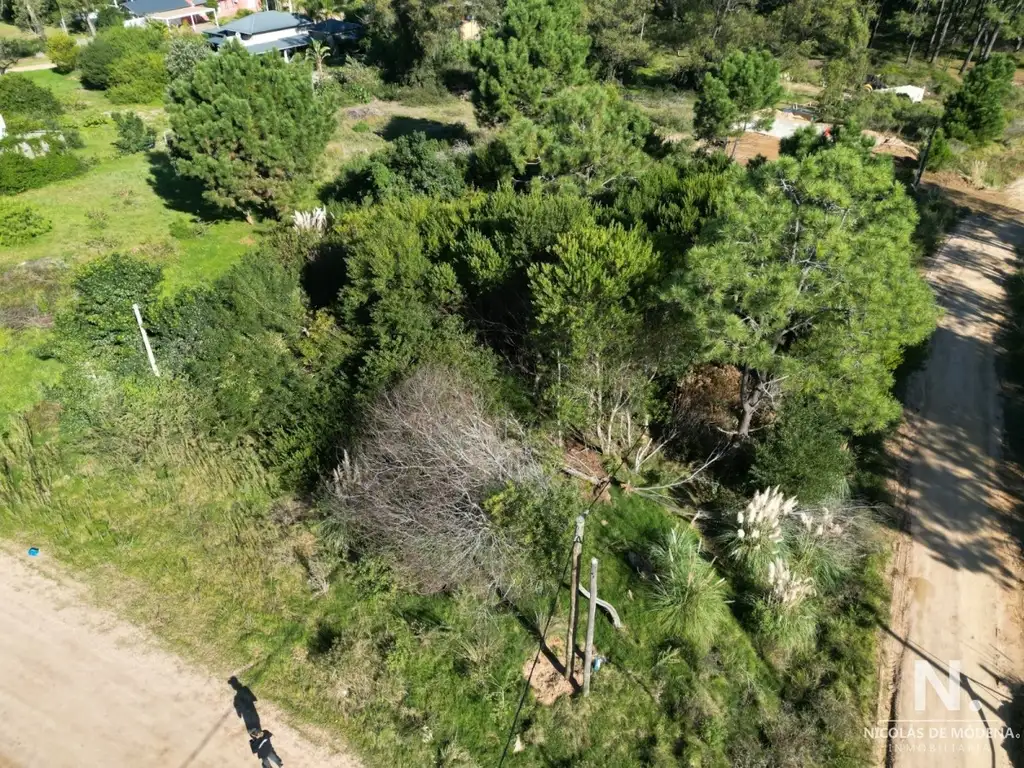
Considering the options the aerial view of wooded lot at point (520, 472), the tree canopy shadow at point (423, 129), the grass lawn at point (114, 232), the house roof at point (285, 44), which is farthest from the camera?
the house roof at point (285, 44)

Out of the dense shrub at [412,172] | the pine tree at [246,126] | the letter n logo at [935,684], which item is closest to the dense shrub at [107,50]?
the pine tree at [246,126]

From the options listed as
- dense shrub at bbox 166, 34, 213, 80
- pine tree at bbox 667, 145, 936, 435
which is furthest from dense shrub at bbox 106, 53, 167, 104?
pine tree at bbox 667, 145, 936, 435

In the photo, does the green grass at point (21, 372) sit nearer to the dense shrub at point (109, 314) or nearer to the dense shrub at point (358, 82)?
the dense shrub at point (109, 314)

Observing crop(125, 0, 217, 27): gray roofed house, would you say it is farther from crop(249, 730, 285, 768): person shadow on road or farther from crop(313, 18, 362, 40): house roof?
crop(249, 730, 285, 768): person shadow on road

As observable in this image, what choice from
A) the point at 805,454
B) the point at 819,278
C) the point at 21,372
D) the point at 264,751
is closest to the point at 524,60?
the point at 819,278

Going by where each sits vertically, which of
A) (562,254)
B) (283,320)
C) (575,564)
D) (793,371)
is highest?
(562,254)

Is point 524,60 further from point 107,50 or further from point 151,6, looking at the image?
point 151,6

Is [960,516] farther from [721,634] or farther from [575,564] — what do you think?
[575,564]

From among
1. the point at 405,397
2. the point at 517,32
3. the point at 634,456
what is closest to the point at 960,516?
the point at 634,456
